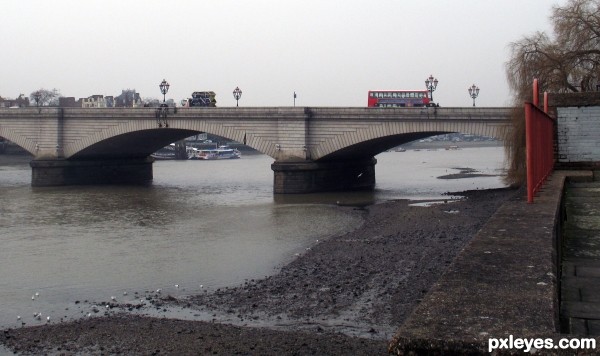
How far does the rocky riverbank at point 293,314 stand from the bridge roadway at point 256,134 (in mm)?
18052

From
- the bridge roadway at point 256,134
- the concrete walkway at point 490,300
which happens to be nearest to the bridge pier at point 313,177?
the bridge roadway at point 256,134

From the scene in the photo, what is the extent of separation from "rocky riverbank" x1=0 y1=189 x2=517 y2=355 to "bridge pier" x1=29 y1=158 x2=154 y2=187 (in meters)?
29.8

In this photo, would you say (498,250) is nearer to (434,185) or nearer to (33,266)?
(33,266)

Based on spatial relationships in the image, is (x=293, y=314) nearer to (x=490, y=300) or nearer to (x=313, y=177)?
(x=490, y=300)

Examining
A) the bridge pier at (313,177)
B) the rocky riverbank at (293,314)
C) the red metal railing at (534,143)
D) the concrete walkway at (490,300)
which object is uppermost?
the red metal railing at (534,143)

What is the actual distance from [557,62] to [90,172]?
2884 cm

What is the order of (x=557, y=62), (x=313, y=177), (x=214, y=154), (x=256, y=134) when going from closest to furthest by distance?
1. (x=557, y=62)
2. (x=313, y=177)
3. (x=256, y=134)
4. (x=214, y=154)

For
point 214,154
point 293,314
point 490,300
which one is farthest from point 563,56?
point 214,154

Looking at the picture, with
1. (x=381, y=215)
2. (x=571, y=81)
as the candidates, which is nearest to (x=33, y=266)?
(x=381, y=215)

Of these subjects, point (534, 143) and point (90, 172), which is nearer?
point (534, 143)

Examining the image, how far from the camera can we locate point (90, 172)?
45.0 m

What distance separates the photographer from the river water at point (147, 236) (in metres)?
14.1

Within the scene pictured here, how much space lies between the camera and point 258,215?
90.1 ft

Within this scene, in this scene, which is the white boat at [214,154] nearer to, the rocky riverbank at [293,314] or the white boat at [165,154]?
the white boat at [165,154]
